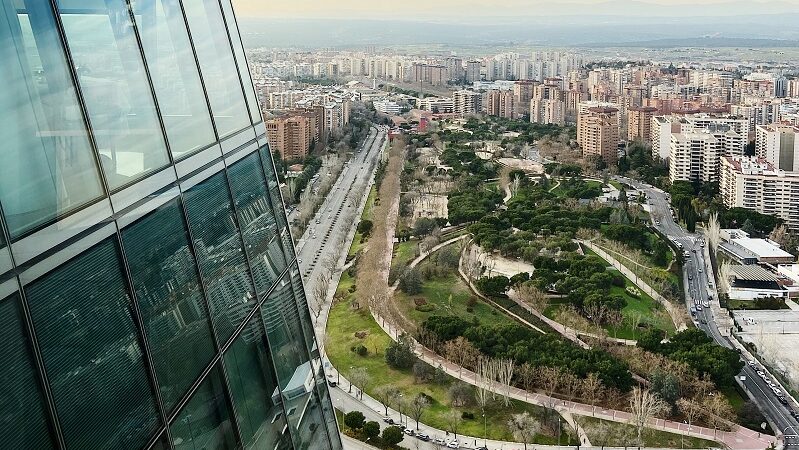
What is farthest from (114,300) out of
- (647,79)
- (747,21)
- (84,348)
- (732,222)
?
(747,21)

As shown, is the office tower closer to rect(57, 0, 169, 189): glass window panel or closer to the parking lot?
the parking lot

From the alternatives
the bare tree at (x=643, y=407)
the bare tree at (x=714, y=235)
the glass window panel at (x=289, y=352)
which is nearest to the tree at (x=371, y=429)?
the bare tree at (x=643, y=407)

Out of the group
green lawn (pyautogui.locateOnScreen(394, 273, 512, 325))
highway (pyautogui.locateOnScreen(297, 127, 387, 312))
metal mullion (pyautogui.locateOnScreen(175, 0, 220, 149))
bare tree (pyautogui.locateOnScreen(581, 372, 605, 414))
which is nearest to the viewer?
metal mullion (pyautogui.locateOnScreen(175, 0, 220, 149))

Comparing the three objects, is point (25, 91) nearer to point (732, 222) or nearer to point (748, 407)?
point (748, 407)

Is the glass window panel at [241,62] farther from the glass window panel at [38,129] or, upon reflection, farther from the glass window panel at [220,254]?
the glass window panel at [38,129]

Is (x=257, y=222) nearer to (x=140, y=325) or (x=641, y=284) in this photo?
(x=140, y=325)

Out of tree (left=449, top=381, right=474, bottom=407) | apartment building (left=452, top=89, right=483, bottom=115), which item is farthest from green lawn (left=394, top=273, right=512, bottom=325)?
apartment building (left=452, top=89, right=483, bottom=115)

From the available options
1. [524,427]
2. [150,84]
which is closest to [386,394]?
[524,427]
